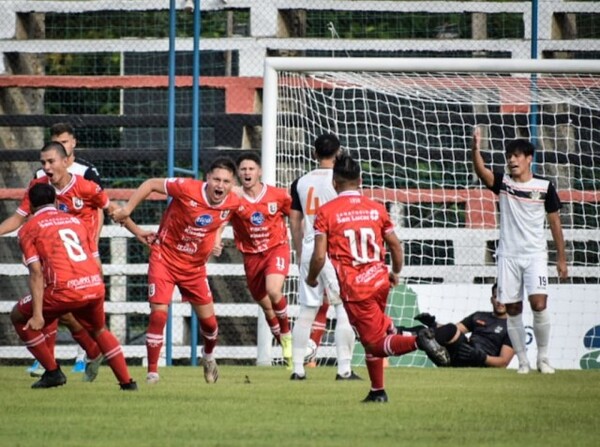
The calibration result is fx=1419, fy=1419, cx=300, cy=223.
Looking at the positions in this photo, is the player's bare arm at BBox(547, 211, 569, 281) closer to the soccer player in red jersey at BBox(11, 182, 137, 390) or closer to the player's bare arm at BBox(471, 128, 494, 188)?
the player's bare arm at BBox(471, 128, 494, 188)

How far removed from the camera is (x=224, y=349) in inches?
661

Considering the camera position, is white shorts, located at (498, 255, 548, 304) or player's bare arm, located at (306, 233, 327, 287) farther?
white shorts, located at (498, 255, 548, 304)

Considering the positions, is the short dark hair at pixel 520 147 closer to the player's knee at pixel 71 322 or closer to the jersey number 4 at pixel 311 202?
the jersey number 4 at pixel 311 202

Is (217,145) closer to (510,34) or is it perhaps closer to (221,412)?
(510,34)

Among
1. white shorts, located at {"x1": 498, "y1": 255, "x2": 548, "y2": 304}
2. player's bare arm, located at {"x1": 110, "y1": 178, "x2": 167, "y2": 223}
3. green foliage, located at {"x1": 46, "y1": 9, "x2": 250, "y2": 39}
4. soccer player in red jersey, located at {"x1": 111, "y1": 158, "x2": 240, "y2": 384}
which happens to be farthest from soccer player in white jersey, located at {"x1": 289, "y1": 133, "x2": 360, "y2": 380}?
green foliage, located at {"x1": 46, "y1": 9, "x2": 250, "y2": 39}

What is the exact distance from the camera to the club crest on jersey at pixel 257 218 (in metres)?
13.5

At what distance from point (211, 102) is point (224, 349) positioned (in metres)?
3.31

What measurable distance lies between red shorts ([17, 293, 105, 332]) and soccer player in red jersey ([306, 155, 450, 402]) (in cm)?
179

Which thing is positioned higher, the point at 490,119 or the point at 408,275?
the point at 490,119

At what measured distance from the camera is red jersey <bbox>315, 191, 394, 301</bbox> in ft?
30.9

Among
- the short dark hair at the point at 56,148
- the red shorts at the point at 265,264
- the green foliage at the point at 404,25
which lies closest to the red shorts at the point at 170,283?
the short dark hair at the point at 56,148

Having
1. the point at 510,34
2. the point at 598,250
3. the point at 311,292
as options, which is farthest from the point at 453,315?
the point at 510,34

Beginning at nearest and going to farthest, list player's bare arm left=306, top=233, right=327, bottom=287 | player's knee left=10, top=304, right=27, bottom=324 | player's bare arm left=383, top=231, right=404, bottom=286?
1. player's bare arm left=306, top=233, right=327, bottom=287
2. player's bare arm left=383, top=231, right=404, bottom=286
3. player's knee left=10, top=304, right=27, bottom=324

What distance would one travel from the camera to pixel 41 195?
1023 cm
